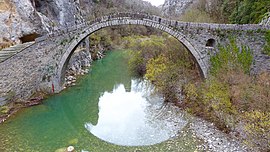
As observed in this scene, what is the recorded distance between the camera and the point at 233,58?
11.4m

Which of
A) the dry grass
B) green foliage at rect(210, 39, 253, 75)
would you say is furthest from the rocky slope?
green foliage at rect(210, 39, 253, 75)

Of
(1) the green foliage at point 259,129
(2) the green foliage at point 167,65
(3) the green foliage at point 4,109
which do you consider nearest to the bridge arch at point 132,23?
(2) the green foliage at point 167,65

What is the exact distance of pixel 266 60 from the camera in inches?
431

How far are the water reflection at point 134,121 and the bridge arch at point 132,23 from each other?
2.90m

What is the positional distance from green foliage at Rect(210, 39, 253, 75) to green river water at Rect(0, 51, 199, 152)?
12.6ft

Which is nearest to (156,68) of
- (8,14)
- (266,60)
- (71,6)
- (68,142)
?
(266,60)

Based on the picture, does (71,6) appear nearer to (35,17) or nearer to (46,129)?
(35,17)

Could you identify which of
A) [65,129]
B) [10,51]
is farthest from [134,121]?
[10,51]

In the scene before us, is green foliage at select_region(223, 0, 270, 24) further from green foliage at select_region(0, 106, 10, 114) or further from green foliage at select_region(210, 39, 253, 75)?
green foliage at select_region(0, 106, 10, 114)

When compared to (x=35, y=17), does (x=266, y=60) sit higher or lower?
lower

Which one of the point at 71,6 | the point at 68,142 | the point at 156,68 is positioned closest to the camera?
the point at 68,142

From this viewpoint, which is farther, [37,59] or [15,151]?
[37,59]

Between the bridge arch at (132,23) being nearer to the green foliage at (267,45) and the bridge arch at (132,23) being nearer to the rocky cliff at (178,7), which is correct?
the green foliage at (267,45)

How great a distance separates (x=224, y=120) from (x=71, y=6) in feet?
56.2
